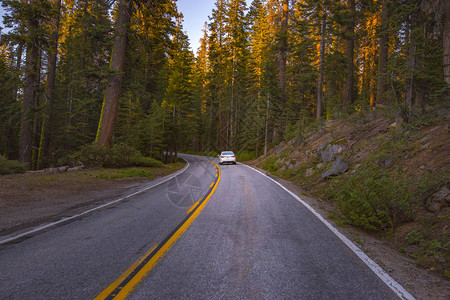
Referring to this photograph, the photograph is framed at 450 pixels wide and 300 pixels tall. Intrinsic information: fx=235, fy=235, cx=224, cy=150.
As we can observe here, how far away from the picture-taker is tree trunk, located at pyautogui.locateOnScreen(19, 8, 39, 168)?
15609 mm

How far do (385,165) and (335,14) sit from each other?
609 inches

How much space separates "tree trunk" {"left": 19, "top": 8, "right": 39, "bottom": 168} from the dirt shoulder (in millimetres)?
7415

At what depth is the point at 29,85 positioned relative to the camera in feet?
52.9

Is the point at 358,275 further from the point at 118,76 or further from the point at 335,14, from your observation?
the point at 335,14

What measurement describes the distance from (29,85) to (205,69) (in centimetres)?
3842

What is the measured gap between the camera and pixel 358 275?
329 cm

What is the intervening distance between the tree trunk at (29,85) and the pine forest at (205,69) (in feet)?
0.23

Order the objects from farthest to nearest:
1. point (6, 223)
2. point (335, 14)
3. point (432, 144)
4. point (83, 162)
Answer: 1. point (335, 14)
2. point (83, 162)
3. point (432, 144)
4. point (6, 223)

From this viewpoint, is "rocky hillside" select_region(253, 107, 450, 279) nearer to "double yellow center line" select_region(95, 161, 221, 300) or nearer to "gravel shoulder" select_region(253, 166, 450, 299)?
"gravel shoulder" select_region(253, 166, 450, 299)

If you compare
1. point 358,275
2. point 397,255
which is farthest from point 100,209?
point 397,255

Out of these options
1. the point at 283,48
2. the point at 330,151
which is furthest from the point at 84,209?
the point at 283,48

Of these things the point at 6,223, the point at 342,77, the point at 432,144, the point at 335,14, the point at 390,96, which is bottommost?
the point at 6,223

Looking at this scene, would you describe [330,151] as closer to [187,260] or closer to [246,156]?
[187,260]

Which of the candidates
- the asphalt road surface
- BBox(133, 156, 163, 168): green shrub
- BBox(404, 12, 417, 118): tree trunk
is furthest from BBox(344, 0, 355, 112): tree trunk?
the asphalt road surface
